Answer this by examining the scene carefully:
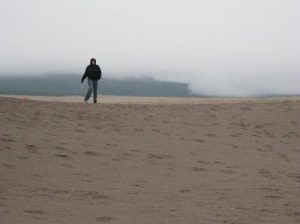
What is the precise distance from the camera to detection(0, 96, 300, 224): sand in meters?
4.79

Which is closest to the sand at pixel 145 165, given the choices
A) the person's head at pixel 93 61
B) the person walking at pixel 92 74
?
the person walking at pixel 92 74

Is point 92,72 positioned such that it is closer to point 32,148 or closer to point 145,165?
point 32,148

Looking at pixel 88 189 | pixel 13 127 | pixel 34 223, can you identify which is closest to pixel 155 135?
pixel 13 127

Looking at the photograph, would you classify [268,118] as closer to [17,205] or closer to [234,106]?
[234,106]

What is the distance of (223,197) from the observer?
18.8 feet

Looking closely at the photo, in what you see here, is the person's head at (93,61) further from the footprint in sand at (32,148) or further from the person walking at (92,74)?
the footprint in sand at (32,148)

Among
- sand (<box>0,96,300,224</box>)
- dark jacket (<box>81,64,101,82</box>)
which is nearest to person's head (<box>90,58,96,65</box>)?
dark jacket (<box>81,64,101,82</box>)

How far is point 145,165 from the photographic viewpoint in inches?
295

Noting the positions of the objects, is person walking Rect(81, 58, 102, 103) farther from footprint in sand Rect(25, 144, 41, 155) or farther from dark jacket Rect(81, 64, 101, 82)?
footprint in sand Rect(25, 144, 41, 155)

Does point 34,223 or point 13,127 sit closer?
point 34,223

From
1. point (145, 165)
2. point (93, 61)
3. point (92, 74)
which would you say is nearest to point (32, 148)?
point (145, 165)

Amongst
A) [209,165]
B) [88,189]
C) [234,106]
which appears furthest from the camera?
[234,106]

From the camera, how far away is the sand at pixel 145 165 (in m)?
4.79

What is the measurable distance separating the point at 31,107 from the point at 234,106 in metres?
6.45
